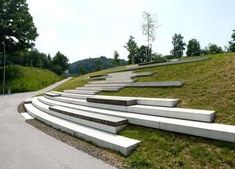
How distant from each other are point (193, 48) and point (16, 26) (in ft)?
123

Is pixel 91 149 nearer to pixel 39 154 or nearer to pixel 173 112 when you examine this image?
pixel 39 154

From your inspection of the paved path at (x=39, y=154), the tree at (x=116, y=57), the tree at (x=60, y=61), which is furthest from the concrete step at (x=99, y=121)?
the tree at (x=60, y=61)

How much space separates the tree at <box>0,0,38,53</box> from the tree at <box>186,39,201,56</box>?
33.6m

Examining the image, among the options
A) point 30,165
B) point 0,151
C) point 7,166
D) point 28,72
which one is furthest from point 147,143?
point 28,72

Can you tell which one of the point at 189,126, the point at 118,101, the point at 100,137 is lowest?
the point at 100,137

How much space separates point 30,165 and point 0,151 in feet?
5.91

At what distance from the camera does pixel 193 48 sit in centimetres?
5509

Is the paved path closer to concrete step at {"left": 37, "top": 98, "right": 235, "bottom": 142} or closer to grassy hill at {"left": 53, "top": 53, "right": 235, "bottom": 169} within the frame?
grassy hill at {"left": 53, "top": 53, "right": 235, "bottom": 169}

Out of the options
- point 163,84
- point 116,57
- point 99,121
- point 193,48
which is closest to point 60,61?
point 116,57

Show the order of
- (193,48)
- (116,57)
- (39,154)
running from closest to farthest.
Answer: (39,154) → (193,48) → (116,57)

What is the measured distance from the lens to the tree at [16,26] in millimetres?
40719

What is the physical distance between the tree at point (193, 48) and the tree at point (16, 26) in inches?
1325

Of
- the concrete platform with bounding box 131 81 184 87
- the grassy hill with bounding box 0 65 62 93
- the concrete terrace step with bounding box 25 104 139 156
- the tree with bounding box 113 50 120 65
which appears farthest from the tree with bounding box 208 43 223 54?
the concrete terrace step with bounding box 25 104 139 156

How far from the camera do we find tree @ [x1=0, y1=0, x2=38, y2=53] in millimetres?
40719
